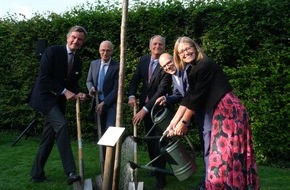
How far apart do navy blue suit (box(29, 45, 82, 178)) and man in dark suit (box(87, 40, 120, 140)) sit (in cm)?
47

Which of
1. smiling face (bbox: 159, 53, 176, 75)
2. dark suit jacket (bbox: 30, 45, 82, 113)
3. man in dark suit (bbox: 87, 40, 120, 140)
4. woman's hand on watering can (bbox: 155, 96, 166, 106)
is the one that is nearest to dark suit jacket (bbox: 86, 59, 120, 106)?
man in dark suit (bbox: 87, 40, 120, 140)

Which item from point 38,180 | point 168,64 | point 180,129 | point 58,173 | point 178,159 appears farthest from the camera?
point 58,173

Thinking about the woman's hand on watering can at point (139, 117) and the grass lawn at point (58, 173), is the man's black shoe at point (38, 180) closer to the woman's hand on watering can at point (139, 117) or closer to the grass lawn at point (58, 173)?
the grass lawn at point (58, 173)

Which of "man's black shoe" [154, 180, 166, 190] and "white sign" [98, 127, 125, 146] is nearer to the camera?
"white sign" [98, 127, 125, 146]

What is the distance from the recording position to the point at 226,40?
698cm

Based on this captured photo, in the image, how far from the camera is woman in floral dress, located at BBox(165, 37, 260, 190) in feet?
12.2

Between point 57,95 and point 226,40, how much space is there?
308cm

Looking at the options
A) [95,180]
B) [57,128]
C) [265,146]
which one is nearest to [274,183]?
[265,146]

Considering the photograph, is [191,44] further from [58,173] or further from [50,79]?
[58,173]

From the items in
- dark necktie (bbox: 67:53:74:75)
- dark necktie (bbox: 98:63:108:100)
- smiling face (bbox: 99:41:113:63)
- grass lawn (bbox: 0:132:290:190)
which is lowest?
grass lawn (bbox: 0:132:290:190)

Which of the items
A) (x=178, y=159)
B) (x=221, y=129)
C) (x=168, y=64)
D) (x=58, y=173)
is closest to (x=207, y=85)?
(x=221, y=129)

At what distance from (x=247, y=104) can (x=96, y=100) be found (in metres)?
2.46

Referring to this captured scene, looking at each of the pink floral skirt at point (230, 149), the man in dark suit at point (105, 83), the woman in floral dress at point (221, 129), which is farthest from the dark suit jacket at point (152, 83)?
the pink floral skirt at point (230, 149)

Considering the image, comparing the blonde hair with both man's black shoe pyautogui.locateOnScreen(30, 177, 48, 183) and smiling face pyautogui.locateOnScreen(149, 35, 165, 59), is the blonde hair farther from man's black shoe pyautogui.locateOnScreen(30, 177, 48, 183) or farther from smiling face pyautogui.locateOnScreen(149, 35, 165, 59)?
man's black shoe pyautogui.locateOnScreen(30, 177, 48, 183)
